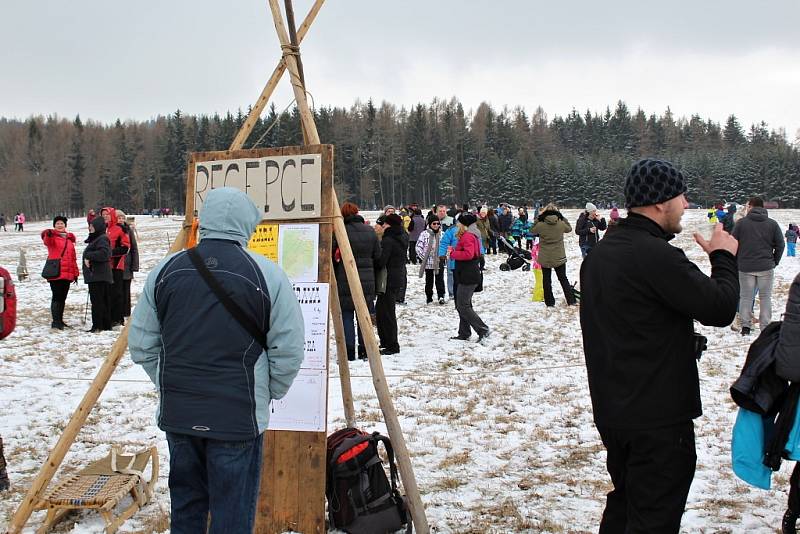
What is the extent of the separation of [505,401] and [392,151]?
3023 inches

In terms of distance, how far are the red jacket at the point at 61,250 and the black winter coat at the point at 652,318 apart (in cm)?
1050

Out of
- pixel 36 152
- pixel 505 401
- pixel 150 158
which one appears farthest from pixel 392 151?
pixel 505 401

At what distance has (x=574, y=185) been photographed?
229ft

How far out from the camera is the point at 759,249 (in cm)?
888

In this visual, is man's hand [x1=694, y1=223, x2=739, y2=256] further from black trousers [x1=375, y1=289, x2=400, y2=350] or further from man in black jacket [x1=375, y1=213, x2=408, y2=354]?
black trousers [x1=375, y1=289, x2=400, y2=350]

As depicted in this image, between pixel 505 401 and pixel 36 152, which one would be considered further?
pixel 36 152

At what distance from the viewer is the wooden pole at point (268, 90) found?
4.16 meters

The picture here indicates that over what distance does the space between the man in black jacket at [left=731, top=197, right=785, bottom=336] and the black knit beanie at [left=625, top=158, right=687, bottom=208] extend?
714cm

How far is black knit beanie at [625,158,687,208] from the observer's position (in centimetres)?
263

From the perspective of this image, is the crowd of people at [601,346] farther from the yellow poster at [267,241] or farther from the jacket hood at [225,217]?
the yellow poster at [267,241]

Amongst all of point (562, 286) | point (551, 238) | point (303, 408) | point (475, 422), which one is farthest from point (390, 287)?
point (303, 408)

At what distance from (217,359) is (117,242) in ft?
31.6

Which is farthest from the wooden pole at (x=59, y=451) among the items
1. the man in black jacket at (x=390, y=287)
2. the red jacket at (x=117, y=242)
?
the red jacket at (x=117, y=242)

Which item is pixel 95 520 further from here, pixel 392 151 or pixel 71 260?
pixel 392 151
